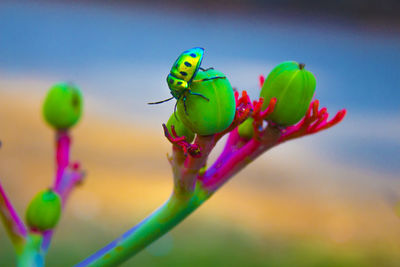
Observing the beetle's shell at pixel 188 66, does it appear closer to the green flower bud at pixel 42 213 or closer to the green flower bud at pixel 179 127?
the green flower bud at pixel 179 127

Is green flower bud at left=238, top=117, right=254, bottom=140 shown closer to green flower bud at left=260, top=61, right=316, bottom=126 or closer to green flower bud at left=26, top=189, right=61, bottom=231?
green flower bud at left=260, top=61, right=316, bottom=126

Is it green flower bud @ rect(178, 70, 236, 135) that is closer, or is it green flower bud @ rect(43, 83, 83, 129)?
green flower bud @ rect(178, 70, 236, 135)

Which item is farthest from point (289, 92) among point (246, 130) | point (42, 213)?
point (42, 213)

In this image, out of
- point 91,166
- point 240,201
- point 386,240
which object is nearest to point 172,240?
point 240,201

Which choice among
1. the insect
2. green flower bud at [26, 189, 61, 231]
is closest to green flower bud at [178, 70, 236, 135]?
the insect

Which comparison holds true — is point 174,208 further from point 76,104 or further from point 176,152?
point 76,104

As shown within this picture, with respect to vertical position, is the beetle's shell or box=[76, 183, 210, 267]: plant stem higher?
the beetle's shell

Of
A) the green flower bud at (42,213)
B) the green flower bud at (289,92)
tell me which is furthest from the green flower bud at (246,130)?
the green flower bud at (42,213)
